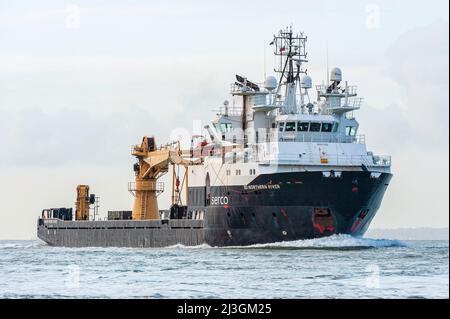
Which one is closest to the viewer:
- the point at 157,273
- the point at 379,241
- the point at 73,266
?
the point at 157,273

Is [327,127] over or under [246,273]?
over

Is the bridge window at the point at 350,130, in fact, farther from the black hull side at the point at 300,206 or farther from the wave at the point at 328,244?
the wave at the point at 328,244

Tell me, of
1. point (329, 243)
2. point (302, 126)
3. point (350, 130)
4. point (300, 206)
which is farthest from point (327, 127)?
point (329, 243)

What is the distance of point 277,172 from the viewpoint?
226 feet

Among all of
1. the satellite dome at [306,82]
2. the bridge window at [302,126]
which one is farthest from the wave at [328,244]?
the satellite dome at [306,82]

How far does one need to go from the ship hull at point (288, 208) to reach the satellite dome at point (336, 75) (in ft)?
25.2

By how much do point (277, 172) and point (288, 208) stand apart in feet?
7.31

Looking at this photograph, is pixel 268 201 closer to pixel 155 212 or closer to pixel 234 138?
pixel 234 138

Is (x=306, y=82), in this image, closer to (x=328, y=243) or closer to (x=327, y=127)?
(x=327, y=127)

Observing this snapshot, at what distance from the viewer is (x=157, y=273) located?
54.8 metres

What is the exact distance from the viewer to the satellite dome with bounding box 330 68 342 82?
3019 inches

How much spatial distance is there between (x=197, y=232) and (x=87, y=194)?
28.6 meters
